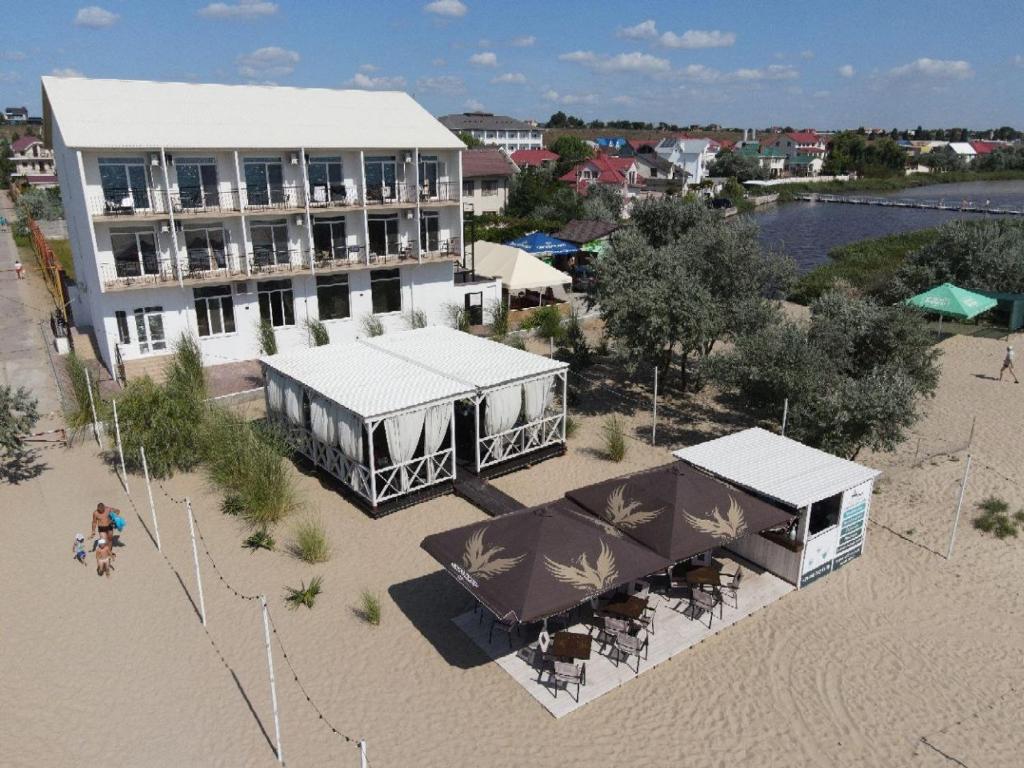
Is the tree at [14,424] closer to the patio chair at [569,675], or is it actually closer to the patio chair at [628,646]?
the patio chair at [569,675]

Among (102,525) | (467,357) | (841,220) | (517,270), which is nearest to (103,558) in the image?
(102,525)

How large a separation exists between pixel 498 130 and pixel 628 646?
10462cm

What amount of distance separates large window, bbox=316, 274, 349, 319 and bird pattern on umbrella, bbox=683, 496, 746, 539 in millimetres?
18236

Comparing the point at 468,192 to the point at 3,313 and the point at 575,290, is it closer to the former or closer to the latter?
the point at 575,290

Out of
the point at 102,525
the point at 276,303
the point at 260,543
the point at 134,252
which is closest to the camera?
the point at 102,525

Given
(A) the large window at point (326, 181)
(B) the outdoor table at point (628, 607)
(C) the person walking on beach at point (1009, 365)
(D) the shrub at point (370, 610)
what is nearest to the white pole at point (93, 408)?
(A) the large window at point (326, 181)

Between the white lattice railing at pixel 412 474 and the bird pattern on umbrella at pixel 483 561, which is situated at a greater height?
the bird pattern on umbrella at pixel 483 561

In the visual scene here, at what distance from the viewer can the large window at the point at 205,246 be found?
23.4m

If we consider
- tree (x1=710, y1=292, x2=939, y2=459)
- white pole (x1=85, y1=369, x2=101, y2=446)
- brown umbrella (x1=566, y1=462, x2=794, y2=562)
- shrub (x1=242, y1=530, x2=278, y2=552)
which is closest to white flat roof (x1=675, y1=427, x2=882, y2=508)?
brown umbrella (x1=566, y1=462, x2=794, y2=562)

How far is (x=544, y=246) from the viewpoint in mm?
35406

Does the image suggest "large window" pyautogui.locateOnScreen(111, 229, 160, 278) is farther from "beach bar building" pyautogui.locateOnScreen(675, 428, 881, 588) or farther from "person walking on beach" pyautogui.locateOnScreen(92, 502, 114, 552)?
"beach bar building" pyautogui.locateOnScreen(675, 428, 881, 588)

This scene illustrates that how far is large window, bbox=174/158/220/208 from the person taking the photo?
75.0ft

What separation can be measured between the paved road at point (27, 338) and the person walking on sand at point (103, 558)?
812 cm

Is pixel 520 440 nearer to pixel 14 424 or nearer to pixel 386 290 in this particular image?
pixel 14 424
